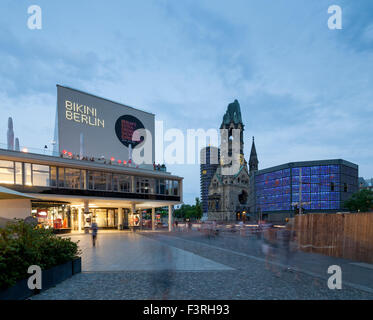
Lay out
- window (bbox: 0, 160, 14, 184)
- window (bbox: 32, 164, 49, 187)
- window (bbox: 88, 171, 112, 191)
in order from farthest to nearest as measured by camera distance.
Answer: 1. window (bbox: 88, 171, 112, 191)
2. window (bbox: 32, 164, 49, 187)
3. window (bbox: 0, 160, 14, 184)

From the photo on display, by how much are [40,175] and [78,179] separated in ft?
14.2

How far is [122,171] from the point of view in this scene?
38.3 metres

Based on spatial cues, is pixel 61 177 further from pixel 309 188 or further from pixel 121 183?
pixel 309 188

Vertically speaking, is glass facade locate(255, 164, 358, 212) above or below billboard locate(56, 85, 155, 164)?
below

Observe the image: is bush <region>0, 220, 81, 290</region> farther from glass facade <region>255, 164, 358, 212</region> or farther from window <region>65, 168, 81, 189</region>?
glass facade <region>255, 164, 358, 212</region>

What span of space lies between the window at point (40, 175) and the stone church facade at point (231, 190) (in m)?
99.7

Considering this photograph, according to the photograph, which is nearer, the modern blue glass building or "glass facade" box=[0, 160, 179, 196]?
"glass facade" box=[0, 160, 179, 196]

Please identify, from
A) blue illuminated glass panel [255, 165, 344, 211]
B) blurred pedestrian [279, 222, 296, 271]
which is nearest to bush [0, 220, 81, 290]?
blurred pedestrian [279, 222, 296, 271]

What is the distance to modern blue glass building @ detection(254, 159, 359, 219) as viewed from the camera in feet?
323

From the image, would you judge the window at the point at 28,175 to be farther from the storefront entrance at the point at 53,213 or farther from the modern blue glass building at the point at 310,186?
the modern blue glass building at the point at 310,186

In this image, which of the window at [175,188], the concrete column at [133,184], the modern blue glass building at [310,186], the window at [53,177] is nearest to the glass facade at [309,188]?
the modern blue glass building at [310,186]

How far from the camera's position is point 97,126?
171 feet

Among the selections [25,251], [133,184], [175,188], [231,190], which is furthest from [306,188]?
[25,251]

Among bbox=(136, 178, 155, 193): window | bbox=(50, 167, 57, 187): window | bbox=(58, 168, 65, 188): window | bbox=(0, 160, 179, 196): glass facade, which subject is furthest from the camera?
bbox=(136, 178, 155, 193): window
